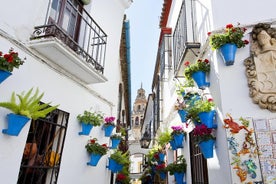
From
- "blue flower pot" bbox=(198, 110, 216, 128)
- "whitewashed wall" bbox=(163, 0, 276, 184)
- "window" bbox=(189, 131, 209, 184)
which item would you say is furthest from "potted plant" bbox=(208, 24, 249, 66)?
"window" bbox=(189, 131, 209, 184)

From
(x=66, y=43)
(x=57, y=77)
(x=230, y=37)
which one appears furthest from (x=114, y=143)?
(x=230, y=37)

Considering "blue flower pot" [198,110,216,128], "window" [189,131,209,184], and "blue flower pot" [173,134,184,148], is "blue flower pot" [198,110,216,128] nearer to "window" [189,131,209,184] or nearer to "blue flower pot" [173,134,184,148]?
"window" [189,131,209,184]

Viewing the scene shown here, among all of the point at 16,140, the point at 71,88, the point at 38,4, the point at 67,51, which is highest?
the point at 38,4

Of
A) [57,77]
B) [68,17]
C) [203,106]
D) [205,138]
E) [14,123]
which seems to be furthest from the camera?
[68,17]

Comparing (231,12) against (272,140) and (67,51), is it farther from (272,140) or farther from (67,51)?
(67,51)

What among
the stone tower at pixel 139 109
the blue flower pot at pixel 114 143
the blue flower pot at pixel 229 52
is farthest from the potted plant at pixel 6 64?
the stone tower at pixel 139 109

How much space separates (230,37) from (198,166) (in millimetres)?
2905

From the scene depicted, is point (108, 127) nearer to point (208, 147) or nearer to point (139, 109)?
point (208, 147)

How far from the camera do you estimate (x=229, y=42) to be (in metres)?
3.67

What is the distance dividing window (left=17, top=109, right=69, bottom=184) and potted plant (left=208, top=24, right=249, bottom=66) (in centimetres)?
337

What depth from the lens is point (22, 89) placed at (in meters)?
3.52

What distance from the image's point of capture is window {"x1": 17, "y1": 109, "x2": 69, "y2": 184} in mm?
3678

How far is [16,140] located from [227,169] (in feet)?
10.9

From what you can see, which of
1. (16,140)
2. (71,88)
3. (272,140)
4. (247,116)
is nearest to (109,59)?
(71,88)
